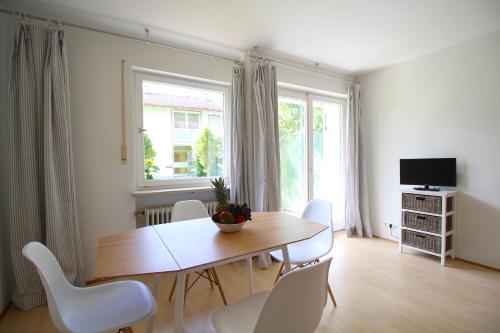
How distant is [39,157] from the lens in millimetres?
2117

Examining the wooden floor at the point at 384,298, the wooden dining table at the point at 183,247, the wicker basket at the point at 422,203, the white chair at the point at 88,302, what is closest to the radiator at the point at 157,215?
the wooden floor at the point at 384,298

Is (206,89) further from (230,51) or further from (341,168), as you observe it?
(341,168)

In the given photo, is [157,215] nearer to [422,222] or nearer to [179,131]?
[179,131]

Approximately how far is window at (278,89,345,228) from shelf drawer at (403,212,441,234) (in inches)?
44.3

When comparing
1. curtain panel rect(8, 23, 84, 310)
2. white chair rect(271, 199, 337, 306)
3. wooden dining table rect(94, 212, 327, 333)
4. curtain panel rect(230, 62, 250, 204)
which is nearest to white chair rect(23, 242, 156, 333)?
wooden dining table rect(94, 212, 327, 333)

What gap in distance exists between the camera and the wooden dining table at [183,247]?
3.70ft

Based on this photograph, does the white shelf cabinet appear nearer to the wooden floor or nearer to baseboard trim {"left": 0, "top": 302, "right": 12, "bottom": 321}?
the wooden floor

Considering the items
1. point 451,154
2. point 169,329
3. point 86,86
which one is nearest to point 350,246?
point 451,154

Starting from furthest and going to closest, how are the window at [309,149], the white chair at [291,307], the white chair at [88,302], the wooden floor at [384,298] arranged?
the window at [309,149] → the wooden floor at [384,298] → the white chair at [88,302] → the white chair at [291,307]

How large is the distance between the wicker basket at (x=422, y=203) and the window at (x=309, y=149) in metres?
1.11

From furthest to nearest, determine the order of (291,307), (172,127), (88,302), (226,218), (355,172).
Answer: (355,172), (172,127), (226,218), (88,302), (291,307)

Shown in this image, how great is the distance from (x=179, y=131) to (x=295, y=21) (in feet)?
5.52

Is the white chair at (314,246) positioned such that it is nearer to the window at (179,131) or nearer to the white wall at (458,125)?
the window at (179,131)

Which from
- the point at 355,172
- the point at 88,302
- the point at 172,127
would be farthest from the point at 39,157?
the point at 355,172
